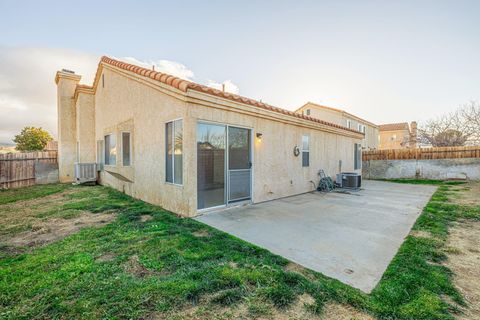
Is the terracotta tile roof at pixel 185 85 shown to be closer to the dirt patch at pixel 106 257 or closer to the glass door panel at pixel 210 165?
the glass door panel at pixel 210 165

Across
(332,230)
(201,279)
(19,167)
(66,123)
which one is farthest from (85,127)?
(332,230)

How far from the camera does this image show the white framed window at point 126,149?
321 inches

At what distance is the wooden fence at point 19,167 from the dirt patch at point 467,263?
54.3ft

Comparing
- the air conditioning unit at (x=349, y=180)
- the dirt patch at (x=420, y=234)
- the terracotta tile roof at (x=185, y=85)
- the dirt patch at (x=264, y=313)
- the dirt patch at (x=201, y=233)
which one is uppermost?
the terracotta tile roof at (x=185, y=85)

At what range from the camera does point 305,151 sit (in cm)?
913

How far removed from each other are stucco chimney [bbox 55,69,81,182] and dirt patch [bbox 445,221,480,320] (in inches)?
640

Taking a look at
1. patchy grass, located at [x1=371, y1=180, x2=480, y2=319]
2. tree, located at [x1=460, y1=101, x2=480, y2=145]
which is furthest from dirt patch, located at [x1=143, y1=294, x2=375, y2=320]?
tree, located at [x1=460, y1=101, x2=480, y2=145]

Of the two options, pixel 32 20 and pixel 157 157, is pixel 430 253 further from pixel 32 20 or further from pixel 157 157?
pixel 32 20

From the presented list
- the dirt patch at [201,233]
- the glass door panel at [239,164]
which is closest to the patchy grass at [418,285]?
the dirt patch at [201,233]

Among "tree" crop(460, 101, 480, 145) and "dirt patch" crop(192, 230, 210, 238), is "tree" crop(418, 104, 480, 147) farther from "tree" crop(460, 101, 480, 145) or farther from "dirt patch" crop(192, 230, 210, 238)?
"dirt patch" crop(192, 230, 210, 238)

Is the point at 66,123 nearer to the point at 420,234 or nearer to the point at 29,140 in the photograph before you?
the point at 420,234

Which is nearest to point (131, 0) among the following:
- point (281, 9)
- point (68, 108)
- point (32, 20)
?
point (32, 20)

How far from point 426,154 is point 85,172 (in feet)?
68.9

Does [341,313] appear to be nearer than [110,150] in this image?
Yes
